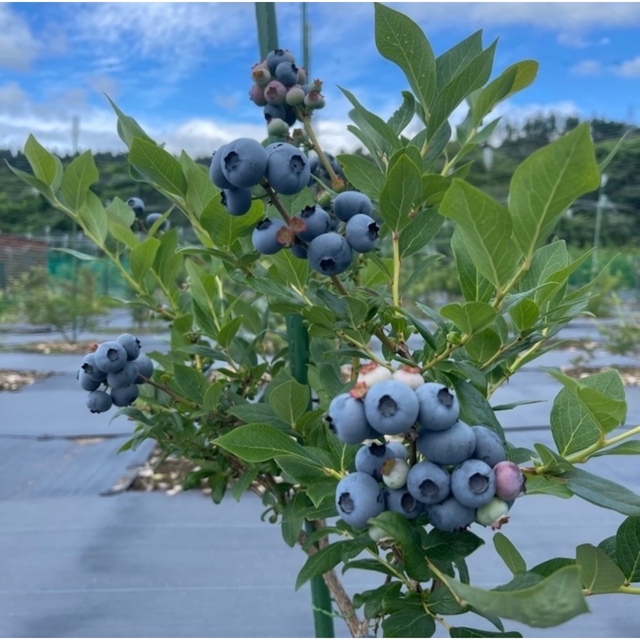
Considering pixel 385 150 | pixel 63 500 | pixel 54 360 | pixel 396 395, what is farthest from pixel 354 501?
pixel 54 360

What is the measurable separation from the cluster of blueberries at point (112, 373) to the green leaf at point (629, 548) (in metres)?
0.48

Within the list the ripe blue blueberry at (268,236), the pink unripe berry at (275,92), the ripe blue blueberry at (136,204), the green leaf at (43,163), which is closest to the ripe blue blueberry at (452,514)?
the ripe blue blueberry at (268,236)

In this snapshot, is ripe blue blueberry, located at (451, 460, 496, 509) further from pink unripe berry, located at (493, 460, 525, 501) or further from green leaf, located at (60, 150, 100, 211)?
green leaf, located at (60, 150, 100, 211)

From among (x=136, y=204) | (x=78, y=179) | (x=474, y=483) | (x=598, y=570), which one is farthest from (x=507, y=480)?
(x=136, y=204)

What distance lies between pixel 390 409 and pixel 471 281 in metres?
0.20

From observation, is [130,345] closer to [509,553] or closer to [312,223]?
[312,223]

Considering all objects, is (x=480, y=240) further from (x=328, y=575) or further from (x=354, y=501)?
(x=328, y=575)

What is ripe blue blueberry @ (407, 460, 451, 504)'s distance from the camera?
1.35ft

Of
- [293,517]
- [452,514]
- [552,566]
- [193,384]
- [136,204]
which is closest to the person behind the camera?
[452,514]

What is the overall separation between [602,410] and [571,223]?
2461 centimetres

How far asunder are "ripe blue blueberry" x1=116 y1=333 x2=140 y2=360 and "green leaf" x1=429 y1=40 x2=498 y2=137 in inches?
15.0

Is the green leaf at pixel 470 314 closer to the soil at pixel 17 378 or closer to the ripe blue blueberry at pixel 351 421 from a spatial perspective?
the ripe blue blueberry at pixel 351 421

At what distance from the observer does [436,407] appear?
396 mm

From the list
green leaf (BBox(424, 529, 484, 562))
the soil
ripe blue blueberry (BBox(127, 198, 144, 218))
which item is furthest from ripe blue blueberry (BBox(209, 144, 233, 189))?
the soil
